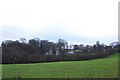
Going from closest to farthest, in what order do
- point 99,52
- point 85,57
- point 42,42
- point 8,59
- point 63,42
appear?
point 8,59, point 85,57, point 99,52, point 42,42, point 63,42

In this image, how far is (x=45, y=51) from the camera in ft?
284

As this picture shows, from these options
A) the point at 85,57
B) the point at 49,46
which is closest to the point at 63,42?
the point at 49,46

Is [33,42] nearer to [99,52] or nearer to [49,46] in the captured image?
[49,46]

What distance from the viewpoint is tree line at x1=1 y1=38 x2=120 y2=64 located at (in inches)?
2473

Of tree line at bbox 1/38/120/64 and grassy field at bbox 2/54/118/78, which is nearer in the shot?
grassy field at bbox 2/54/118/78

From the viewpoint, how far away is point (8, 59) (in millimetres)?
57969

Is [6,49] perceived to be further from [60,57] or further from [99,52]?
[99,52]

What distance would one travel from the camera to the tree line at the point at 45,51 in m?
62.8

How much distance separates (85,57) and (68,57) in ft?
21.8

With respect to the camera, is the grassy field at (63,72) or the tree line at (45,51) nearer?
the grassy field at (63,72)

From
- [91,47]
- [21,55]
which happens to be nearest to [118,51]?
[91,47]

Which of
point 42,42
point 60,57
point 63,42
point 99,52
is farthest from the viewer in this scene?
point 63,42

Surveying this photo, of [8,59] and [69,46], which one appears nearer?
[8,59]

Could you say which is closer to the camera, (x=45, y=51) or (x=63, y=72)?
(x=63, y=72)
